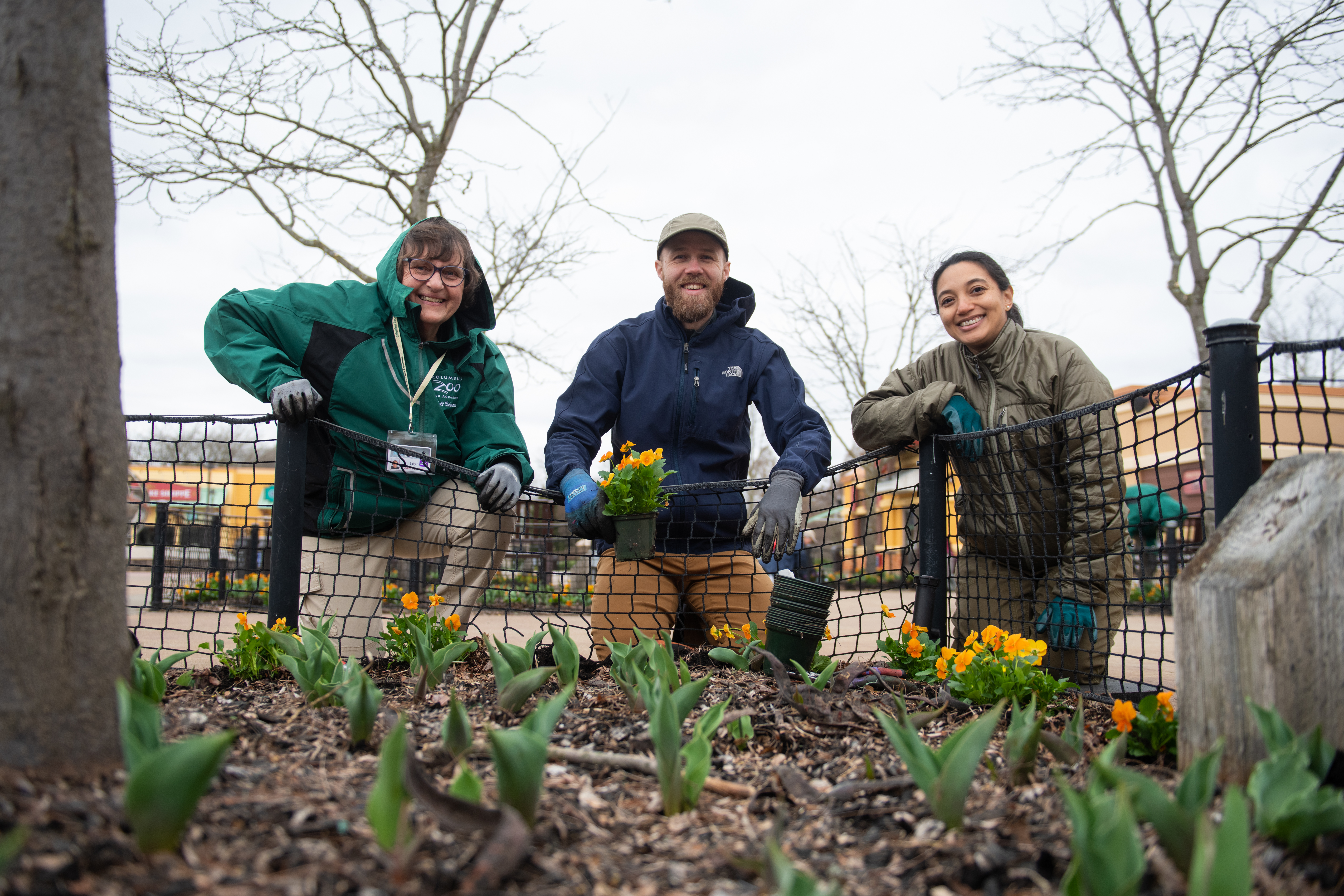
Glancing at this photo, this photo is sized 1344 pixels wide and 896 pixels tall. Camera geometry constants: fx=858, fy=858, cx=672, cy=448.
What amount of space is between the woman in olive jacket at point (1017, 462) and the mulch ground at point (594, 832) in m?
1.58

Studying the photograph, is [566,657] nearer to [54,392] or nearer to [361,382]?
[54,392]

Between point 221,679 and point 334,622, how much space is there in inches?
51.3

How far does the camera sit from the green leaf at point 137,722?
1354 mm

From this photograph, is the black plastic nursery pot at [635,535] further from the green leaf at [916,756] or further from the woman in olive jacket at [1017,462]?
the green leaf at [916,756]

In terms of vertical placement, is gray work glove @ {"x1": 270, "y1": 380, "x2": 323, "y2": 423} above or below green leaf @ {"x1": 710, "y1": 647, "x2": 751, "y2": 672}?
above

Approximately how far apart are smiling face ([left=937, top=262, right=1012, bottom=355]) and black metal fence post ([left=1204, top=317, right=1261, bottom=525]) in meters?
1.49

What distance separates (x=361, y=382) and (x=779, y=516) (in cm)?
192

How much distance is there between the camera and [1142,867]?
107 centimetres

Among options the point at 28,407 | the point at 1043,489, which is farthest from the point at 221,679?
the point at 1043,489

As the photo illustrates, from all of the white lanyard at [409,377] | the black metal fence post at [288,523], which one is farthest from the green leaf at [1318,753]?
the white lanyard at [409,377]

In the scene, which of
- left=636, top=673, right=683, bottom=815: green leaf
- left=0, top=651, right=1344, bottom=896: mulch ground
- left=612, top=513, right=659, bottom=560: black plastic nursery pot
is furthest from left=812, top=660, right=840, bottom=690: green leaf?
left=636, top=673, right=683, bottom=815: green leaf

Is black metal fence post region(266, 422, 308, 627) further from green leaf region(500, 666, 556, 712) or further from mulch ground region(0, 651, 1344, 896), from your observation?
green leaf region(500, 666, 556, 712)

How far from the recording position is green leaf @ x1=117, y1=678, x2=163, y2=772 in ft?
4.44

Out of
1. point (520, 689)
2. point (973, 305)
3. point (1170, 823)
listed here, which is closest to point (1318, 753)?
point (1170, 823)
